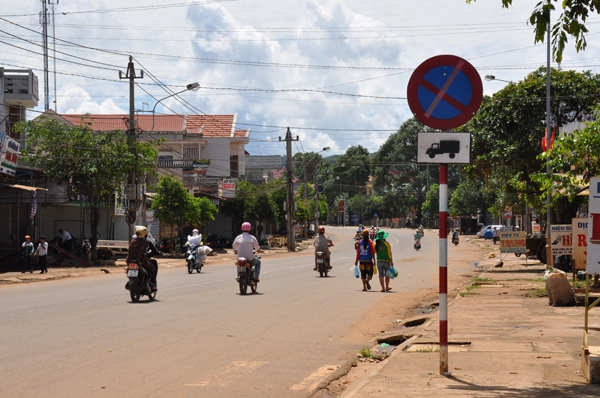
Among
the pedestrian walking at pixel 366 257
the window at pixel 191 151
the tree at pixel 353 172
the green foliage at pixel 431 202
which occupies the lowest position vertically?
the pedestrian walking at pixel 366 257

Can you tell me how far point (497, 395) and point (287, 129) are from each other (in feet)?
163

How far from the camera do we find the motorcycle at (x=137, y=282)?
16.7 m

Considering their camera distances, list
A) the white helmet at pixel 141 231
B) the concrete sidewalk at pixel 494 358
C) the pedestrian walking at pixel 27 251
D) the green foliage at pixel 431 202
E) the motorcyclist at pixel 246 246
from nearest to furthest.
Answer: the concrete sidewalk at pixel 494 358 < the white helmet at pixel 141 231 < the motorcyclist at pixel 246 246 < the pedestrian walking at pixel 27 251 < the green foliage at pixel 431 202

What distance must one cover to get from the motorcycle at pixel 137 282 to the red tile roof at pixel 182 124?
2087 inches

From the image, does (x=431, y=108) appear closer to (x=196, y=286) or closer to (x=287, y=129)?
(x=196, y=286)

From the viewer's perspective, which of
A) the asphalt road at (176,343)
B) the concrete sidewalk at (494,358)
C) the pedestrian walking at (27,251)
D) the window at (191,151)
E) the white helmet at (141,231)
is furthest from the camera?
the window at (191,151)

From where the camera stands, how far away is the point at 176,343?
10.7 meters

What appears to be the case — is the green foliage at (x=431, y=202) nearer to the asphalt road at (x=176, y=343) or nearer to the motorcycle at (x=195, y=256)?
the motorcycle at (x=195, y=256)

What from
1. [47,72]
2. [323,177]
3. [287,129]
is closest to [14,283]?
[47,72]

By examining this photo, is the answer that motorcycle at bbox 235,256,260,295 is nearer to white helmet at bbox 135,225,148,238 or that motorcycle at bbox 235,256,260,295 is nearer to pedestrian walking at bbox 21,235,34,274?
white helmet at bbox 135,225,148,238

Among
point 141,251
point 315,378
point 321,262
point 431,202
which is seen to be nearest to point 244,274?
point 141,251

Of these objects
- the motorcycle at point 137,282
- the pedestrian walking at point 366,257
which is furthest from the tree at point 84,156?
the motorcycle at point 137,282

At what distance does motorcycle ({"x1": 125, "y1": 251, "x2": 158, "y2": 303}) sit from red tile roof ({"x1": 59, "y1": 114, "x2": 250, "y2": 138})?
174ft

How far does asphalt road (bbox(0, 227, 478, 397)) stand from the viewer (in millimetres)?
7906
